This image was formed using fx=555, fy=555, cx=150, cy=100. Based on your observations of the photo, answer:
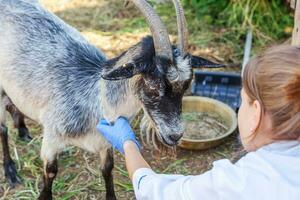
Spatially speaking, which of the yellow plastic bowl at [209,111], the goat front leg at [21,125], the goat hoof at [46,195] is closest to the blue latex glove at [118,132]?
the goat hoof at [46,195]

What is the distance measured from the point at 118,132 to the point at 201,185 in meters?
1.15

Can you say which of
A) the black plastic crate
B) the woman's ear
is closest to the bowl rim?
the black plastic crate

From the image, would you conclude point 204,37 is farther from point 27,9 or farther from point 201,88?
point 27,9

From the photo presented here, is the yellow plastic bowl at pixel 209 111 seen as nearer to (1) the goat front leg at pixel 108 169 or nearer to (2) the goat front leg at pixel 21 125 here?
(1) the goat front leg at pixel 108 169

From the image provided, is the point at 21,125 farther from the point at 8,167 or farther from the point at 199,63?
the point at 199,63

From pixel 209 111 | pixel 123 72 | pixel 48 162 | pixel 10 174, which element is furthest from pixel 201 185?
pixel 209 111

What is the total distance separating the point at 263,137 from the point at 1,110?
2452mm

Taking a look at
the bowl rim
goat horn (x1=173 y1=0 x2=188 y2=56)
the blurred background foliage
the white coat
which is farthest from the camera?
the blurred background foliage

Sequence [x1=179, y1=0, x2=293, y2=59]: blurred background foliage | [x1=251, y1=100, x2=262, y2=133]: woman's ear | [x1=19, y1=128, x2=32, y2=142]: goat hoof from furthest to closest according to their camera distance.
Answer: [x1=179, y1=0, x2=293, y2=59]: blurred background foliage, [x1=19, y1=128, x2=32, y2=142]: goat hoof, [x1=251, y1=100, x2=262, y2=133]: woman's ear

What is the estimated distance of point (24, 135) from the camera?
452 cm

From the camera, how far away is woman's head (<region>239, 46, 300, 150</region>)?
179cm

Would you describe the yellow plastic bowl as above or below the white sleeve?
below

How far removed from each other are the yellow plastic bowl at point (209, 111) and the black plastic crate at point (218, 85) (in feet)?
1.01

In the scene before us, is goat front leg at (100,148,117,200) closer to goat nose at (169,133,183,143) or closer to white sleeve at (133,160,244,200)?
goat nose at (169,133,183,143)
